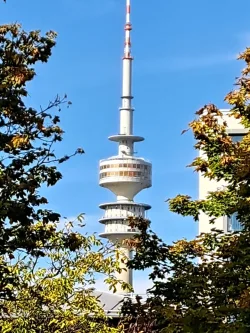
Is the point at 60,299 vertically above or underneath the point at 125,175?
underneath

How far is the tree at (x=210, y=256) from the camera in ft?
47.6

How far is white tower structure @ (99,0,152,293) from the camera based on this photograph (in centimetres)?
14500

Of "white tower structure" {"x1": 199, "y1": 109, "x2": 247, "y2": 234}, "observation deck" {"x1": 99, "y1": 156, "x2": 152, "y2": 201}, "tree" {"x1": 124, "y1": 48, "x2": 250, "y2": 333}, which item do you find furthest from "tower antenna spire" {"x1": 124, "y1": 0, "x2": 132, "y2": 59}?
"tree" {"x1": 124, "y1": 48, "x2": 250, "y2": 333}

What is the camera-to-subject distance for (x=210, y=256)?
17703 millimetres

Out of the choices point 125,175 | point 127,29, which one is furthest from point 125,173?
point 127,29

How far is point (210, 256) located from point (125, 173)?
128185 millimetres

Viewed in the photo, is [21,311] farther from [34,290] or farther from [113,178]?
[113,178]

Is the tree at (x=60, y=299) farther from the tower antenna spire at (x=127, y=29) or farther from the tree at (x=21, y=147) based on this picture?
the tower antenna spire at (x=127, y=29)

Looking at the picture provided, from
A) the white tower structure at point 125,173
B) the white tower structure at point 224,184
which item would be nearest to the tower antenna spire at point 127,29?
the white tower structure at point 125,173

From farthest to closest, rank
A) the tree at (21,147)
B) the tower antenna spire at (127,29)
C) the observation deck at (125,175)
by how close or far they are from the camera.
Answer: the observation deck at (125,175), the tower antenna spire at (127,29), the tree at (21,147)

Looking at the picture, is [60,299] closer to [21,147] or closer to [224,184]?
[21,147]

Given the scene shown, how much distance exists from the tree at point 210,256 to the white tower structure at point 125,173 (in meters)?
124

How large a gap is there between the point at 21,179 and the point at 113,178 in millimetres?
133888

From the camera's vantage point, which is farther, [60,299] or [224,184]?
[224,184]
